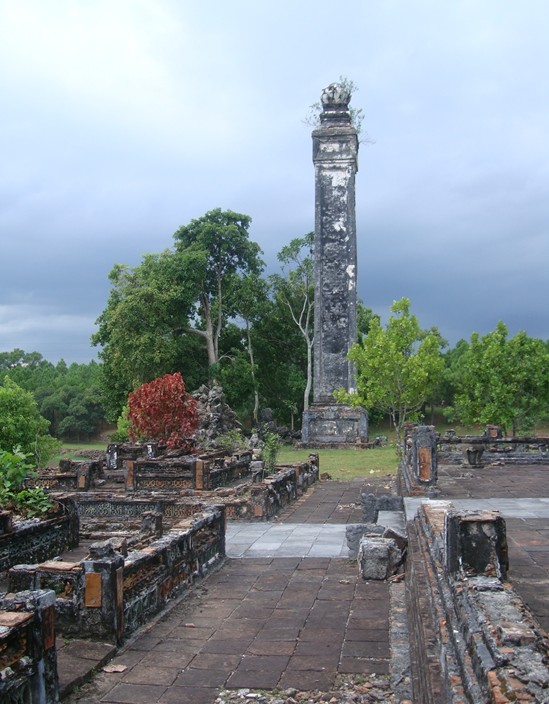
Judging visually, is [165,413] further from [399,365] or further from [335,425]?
[335,425]

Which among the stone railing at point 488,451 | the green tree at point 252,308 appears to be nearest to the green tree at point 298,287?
the green tree at point 252,308

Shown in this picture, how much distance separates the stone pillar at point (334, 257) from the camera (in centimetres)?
3095

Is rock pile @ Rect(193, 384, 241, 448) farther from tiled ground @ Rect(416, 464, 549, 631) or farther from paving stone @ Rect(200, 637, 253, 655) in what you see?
paving stone @ Rect(200, 637, 253, 655)

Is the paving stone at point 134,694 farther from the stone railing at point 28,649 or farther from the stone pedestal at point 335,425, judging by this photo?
the stone pedestal at point 335,425

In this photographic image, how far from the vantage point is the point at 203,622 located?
6508mm

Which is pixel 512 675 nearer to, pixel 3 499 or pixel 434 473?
pixel 3 499

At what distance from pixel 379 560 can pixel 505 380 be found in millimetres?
19104

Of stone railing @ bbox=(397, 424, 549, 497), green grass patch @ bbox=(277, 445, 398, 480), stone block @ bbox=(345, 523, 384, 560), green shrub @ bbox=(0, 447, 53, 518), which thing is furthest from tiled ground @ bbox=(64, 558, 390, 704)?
green grass patch @ bbox=(277, 445, 398, 480)

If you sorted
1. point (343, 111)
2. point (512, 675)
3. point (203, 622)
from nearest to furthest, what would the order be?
point (512, 675), point (203, 622), point (343, 111)

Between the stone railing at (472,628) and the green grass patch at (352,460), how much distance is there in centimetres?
1489

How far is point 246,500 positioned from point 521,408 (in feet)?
52.8

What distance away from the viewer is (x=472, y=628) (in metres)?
3.50

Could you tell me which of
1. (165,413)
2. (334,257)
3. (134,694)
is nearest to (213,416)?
(165,413)

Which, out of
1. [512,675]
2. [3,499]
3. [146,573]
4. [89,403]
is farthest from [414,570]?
[89,403]
